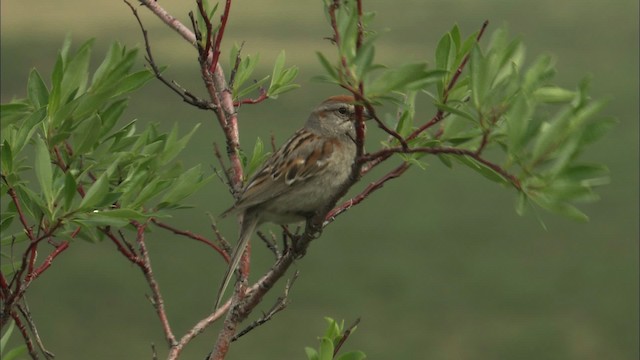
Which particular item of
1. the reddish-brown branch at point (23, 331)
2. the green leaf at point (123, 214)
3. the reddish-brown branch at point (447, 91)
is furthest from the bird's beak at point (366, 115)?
the reddish-brown branch at point (23, 331)

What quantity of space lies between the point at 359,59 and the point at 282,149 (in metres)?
1.81

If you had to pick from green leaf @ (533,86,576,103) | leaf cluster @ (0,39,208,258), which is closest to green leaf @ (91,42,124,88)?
leaf cluster @ (0,39,208,258)

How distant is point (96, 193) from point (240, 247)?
974 mm

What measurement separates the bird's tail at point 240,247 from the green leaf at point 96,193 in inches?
22.2

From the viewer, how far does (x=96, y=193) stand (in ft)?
6.34

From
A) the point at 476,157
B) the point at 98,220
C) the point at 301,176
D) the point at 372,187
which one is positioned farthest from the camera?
the point at 301,176

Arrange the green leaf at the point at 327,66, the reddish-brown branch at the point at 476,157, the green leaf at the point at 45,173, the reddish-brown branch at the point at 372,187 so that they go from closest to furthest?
1. the green leaf at the point at 327,66
2. the reddish-brown branch at the point at 476,157
3. the green leaf at the point at 45,173
4. the reddish-brown branch at the point at 372,187

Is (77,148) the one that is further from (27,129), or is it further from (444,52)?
(444,52)

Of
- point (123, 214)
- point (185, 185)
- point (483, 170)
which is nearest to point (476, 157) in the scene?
point (483, 170)

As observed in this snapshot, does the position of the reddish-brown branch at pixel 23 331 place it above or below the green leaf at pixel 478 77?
below

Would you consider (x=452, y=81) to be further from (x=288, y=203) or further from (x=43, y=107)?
(x=288, y=203)

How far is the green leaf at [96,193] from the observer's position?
193 cm

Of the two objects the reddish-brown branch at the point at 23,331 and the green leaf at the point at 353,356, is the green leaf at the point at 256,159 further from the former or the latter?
the reddish-brown branch at the point at 23,331

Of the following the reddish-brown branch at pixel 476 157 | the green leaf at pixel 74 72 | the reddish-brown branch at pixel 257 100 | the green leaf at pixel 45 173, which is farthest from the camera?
the reddish-brown branch at pixel 257 100
